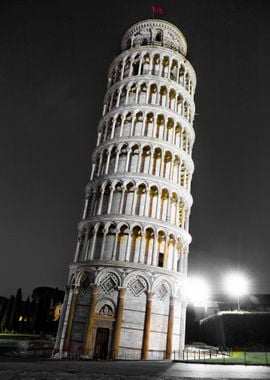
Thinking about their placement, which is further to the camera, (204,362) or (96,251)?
(96,251)

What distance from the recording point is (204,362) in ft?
70.1

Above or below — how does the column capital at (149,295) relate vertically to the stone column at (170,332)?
above

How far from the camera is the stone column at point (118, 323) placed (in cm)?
2399

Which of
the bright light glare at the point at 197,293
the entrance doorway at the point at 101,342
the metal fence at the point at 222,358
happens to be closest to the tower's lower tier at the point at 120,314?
the entrance doorway at the point at 101,342

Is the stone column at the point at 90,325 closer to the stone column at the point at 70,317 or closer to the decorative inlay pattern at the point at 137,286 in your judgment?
the stone column at the point at 70,317

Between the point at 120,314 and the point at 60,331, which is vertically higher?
the point at 120,314

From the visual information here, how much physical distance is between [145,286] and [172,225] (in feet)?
20.0

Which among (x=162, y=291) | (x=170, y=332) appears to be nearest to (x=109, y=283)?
(x=162, y=291)

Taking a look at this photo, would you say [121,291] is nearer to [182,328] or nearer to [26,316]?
[182,328]

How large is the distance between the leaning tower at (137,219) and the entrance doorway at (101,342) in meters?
0.07

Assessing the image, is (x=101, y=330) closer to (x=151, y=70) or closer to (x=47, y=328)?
(x=151, y=70)

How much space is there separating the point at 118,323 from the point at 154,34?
111ft

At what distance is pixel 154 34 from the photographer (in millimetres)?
40031

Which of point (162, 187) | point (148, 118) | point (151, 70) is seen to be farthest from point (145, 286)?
point (151, 70)
